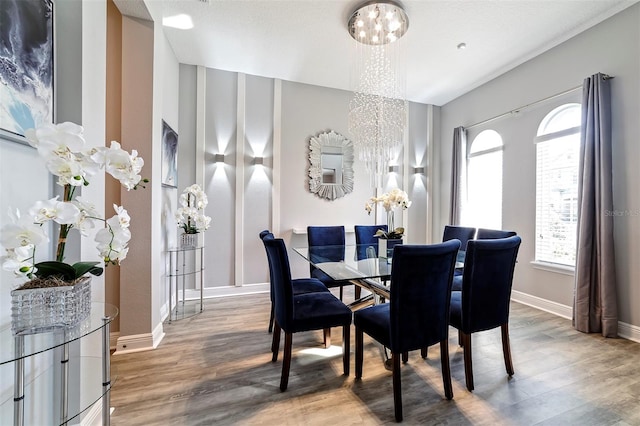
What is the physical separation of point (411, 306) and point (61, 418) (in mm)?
1852

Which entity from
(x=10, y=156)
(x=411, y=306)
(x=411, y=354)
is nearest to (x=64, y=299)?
(x=10, y=156)

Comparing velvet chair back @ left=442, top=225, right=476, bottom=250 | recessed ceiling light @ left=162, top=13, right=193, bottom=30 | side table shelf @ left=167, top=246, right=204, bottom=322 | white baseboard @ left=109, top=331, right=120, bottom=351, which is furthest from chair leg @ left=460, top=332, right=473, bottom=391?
recessed ceiling light @ left=162, top=13, right=193, bottom=30

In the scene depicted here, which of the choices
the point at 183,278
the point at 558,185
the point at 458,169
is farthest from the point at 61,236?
the point at 458,169

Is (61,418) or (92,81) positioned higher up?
(92,81)

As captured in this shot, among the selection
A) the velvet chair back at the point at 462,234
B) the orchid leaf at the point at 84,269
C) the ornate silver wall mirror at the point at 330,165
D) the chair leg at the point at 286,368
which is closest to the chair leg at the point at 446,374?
the chair leg at the point at 286,368

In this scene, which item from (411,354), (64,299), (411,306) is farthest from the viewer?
(411,354)

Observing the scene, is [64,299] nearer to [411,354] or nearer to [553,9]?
[411,354]

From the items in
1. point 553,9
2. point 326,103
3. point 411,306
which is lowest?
point 411,306

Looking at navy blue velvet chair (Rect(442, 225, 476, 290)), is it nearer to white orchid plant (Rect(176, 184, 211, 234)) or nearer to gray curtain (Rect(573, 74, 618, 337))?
gray curtain (Rect(573, 74, 618, 337))

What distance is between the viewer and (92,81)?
150cm

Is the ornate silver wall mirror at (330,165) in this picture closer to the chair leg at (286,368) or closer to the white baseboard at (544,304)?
the chair leg at (286,368)

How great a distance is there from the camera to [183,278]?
11.0 ft

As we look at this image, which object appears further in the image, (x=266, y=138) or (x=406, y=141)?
(x=406, y=141)

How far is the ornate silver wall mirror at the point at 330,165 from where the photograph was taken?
422 cm
